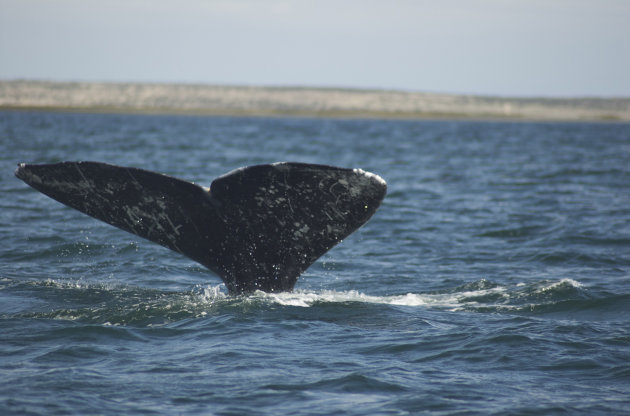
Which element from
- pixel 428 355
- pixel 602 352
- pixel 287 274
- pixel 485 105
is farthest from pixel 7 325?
pixel 485 105

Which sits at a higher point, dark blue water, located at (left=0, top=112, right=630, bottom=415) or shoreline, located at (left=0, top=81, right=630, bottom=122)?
shoreline, located at (left=0, top=81, right=630, bottom=122)

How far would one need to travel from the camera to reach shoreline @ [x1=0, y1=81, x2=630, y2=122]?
15062cm

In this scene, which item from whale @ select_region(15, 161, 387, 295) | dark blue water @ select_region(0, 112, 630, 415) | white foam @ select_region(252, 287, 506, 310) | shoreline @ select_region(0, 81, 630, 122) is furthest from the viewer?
shoreline @ select_region(0, 81, 630, 122)

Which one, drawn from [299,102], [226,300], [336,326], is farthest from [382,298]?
[299,102]

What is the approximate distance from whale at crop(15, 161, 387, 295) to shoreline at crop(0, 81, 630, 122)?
442 feet

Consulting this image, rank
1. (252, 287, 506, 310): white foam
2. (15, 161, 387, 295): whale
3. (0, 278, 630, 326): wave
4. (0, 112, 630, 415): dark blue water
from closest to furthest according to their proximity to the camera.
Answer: (0, 112, 630, 415): dark blue water → (15, 161, 387, 295): whale → (0, 278, 630, 326): wave → (252, 287, 506, 310): white foam

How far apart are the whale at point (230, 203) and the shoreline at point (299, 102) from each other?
134734mm

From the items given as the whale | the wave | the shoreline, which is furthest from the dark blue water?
the shoreline

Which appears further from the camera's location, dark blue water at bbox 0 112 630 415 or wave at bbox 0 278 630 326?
wave at bbox 0 278 630 326

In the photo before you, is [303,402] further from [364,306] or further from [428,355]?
[364,306]

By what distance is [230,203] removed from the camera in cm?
661

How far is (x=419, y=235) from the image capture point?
14.5 metres

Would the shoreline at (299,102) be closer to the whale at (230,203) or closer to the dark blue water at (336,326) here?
the dark blue water at (336,326)

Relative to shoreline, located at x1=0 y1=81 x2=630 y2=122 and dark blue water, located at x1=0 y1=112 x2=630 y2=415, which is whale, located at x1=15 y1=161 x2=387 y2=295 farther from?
shoreline, located at x1=0 y1=81 x2=630 y2=122
